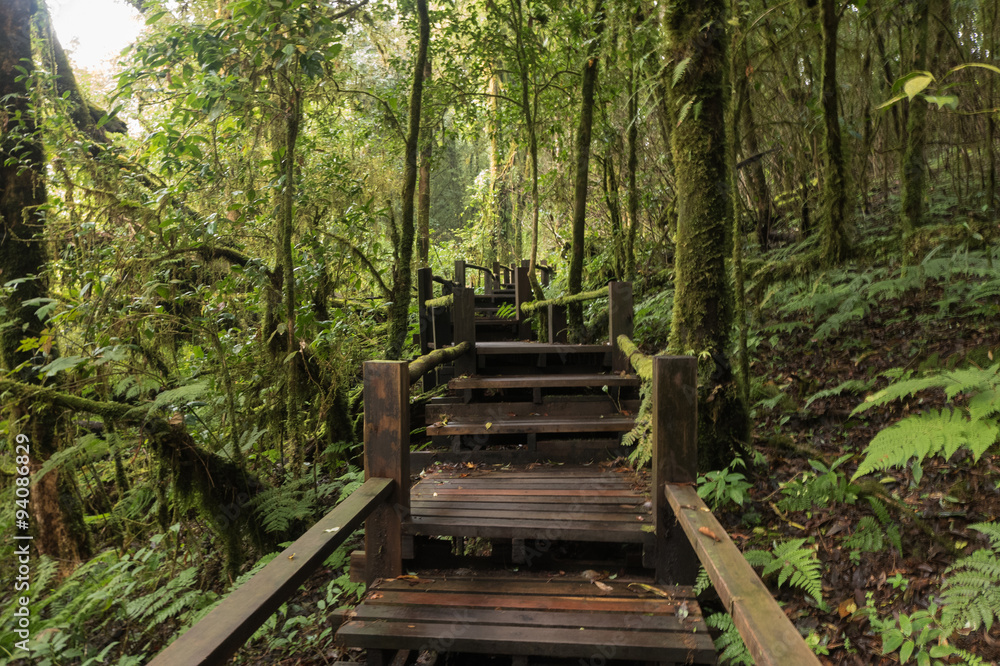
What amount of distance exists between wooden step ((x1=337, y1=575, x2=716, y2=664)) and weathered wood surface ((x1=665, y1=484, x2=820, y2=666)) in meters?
0.54

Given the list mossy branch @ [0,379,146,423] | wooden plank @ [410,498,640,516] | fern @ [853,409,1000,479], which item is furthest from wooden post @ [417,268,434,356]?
fern @ [853,409,1000,479]

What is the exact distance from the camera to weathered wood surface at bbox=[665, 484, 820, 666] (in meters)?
1.41

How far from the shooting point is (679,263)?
4.13 m

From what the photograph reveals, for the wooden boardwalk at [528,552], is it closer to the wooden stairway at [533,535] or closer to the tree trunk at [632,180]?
the wooden stairway at [533,535]

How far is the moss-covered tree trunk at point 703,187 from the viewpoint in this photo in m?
3.98

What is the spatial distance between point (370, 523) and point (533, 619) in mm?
1087

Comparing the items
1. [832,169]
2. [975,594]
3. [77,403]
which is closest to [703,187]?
[975,594]

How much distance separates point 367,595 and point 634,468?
7.53 feet

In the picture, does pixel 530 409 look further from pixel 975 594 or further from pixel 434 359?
pixel 975 594

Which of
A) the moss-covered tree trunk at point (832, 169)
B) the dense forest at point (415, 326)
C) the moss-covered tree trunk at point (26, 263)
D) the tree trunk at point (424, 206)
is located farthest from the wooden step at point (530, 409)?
the tree trunk at point (424, 206)

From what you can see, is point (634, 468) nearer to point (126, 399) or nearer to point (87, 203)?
point (126, 399)

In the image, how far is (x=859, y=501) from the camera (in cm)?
374

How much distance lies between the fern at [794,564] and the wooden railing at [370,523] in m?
2.21

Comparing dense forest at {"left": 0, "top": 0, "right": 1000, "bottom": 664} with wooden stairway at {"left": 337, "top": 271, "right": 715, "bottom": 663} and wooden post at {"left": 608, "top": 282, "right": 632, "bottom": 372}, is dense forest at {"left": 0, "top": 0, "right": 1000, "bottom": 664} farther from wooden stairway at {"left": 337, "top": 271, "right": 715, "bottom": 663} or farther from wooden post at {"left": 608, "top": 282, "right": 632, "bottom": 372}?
wooden post at {"left": 608, "top": 282, "right": 632, "bottom": 372}
